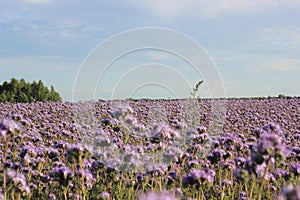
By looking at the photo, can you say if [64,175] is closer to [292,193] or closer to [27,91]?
[292,193]

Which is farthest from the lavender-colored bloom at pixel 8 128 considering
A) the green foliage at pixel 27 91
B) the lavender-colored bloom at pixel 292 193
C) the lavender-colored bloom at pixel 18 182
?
the green foliage at pixel 27 91

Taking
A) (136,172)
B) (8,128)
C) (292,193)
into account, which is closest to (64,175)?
(8,128)

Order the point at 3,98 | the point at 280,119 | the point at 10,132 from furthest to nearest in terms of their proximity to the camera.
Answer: the point at 3,98 → the point at 280,119 → the point at 10,132

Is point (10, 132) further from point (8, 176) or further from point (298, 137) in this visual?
point (298, 137)

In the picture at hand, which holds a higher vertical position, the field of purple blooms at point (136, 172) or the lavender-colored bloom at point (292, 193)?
the lavender-colored bloom at point (292, 193)

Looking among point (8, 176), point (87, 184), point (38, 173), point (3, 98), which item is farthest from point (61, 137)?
point (3, 98)

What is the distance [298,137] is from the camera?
951cm

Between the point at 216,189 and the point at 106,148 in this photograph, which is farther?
the point at 106,148

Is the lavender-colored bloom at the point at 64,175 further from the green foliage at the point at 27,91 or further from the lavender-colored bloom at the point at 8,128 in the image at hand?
the green foliage at the point at 27,91

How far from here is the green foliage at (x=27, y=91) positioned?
2690cm

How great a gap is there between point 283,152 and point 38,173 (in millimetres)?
4163

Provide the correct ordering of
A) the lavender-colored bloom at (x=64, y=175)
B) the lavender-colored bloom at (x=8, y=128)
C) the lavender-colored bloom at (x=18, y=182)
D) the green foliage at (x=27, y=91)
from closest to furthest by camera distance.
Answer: the lavender-colored bloom at (x=8, y=128) → the lavender-colored bloom at (x=18, y=182) → the lavender-colored bloom at (x=64, y=175) → the green foliage at (x=27, y=91)

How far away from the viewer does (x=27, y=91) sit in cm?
2752

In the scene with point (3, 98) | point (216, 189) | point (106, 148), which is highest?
point (3, 98)
